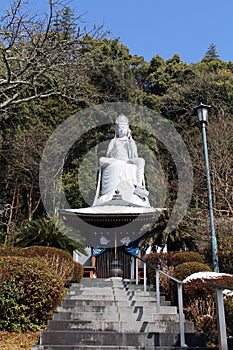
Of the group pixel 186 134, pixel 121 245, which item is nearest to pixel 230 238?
pixel 121 245

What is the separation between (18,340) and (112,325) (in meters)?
1.27

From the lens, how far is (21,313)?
17.4ft

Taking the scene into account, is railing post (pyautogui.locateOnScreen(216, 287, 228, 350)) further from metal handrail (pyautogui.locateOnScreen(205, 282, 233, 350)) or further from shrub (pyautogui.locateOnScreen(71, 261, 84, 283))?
shrub (pyautogui.locateOnScreen(71, 261, 84, 283))

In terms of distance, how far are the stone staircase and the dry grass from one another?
0.25 metres

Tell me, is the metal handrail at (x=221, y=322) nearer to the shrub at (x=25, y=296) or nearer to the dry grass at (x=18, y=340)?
the dry grass at (x=18, y=340)

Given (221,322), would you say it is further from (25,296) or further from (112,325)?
(25,296)

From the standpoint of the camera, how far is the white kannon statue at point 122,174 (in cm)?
1271

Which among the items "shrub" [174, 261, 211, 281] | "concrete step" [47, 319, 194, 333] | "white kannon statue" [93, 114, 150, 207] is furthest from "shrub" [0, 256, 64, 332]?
Answer: "white kannon statue" [93, 114, 150, 207]

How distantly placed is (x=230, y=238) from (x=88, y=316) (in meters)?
5.81

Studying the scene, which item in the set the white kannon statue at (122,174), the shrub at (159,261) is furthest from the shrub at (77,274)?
the white kannon statue at (122,174)

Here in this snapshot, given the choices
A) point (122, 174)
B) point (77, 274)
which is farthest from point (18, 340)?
point (122, 174)

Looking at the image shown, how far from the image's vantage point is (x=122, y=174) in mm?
13203

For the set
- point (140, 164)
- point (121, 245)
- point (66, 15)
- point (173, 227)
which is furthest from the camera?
point (140, 164)

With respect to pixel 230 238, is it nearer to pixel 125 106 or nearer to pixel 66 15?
pixel 66 15
